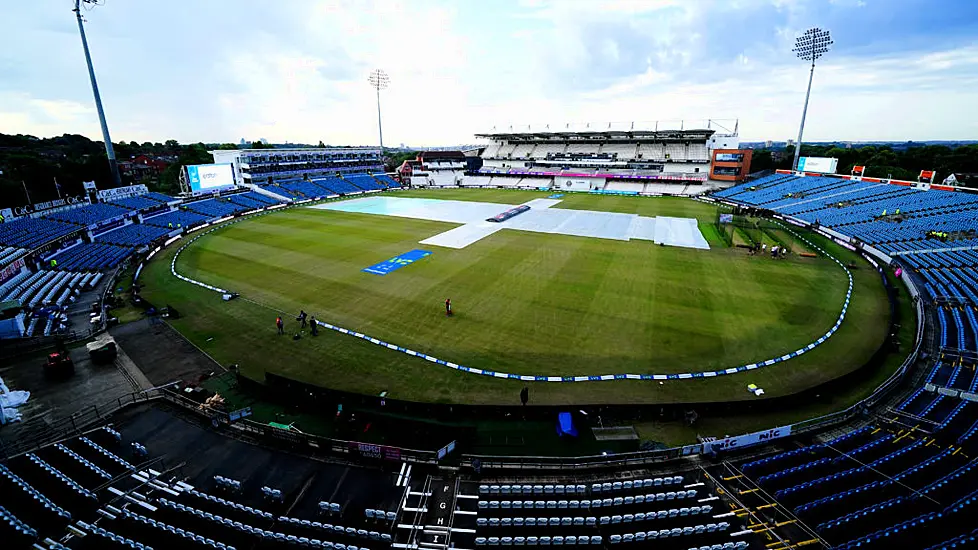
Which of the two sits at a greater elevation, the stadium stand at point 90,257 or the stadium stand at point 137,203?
the stadium stand at point 137,203

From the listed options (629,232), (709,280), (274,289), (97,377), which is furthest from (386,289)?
(629,232)

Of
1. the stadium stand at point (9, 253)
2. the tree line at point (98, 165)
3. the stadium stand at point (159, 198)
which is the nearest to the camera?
the stadium stand at point (9, 253)

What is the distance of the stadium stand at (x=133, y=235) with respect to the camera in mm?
41562

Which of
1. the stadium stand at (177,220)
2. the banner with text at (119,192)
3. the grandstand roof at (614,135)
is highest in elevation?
the grandstand roof at (614,135)

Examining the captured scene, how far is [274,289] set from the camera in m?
29.4

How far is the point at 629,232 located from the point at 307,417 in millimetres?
39945

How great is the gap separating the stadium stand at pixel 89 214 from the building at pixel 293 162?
27.4 meters

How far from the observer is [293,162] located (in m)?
85.2

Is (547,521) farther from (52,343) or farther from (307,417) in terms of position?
(52,343)

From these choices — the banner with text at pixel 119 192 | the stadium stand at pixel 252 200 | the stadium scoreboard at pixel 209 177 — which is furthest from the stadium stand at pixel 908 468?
the stadium scoreboard at pixel 209 177

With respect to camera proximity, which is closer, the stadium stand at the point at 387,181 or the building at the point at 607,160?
the building at the point at 607,160

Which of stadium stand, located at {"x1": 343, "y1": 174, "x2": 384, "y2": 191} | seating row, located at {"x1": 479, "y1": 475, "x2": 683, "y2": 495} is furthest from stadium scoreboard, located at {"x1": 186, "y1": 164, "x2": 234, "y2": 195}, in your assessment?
seating row, located at {"x1": 479, "y1": 475, "x2": 683, "y2": 495}

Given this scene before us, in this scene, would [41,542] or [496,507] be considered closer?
[41,542]

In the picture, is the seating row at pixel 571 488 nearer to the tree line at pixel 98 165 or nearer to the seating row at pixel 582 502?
the seating row at pixel 582 502
